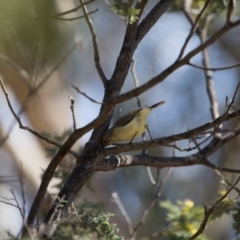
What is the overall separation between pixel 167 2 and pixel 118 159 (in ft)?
2.00

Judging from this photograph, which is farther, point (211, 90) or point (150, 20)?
point (211, 90)

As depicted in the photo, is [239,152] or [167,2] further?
[239,152]

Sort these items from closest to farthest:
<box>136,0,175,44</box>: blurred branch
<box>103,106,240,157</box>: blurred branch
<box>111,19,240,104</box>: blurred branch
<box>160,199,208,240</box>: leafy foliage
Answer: <box>111,19,240,104</box>: blurred branch, <box>103,106,240,157</box>: blurred branch, <box>136,0,175,44</box>: blurred branch, <box>160,199,208,240</box>: leafy foliage

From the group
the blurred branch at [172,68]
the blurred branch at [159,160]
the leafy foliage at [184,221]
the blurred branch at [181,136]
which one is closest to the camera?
the blurred branch at [172,68]

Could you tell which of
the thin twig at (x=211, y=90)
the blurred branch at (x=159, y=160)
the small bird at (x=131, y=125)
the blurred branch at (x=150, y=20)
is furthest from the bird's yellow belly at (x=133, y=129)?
the thin twig at (x=211, y=90)

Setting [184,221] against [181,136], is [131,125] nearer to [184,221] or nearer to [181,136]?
[181,136]

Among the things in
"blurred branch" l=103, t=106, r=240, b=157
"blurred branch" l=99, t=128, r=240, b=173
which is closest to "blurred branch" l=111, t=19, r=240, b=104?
"blurred branch" l=103, t=106, r=240, b=157

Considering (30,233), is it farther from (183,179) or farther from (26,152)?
(183,179)

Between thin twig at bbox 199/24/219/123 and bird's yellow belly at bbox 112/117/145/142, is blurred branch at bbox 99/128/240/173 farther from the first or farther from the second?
thin twig at bbox 199/24/219/123

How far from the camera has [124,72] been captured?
6.45 feet

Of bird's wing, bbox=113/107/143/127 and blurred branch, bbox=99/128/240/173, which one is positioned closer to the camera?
blurred branch, bbox=99/128/240/173

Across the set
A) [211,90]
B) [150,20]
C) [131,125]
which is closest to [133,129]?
[131,125]

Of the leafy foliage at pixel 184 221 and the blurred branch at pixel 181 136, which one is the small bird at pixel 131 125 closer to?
the blurred branch at pixel 181 136

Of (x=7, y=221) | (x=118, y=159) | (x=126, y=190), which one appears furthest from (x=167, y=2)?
(x=126, y=190)
